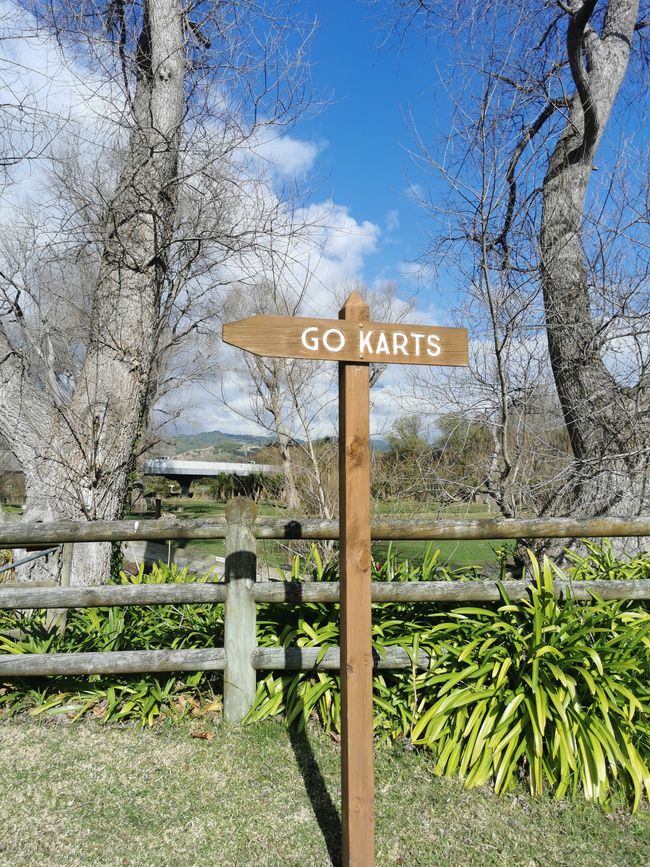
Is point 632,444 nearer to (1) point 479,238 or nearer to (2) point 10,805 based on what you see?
(1) point 479,238

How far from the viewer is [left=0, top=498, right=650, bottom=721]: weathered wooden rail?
3.62 meters

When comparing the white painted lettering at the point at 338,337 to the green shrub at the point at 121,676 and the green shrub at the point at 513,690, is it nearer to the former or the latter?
the green shrub at the point at 513,690

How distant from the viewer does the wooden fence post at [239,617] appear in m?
3.68

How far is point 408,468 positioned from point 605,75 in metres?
4.56

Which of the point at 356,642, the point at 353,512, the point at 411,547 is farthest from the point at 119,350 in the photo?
the point at 411,547

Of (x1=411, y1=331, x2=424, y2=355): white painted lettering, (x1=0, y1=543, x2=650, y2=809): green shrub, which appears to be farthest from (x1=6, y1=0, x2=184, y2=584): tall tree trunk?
(x1=411, y1=331, x2=424, y2=355): white painted lettering

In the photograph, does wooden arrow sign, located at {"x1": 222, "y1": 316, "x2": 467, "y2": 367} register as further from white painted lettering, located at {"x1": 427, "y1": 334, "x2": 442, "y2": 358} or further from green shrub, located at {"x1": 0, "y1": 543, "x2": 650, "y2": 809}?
green shrub, located at {"x1": 0, "y1": 543, "x2": 650, "y2": 809}

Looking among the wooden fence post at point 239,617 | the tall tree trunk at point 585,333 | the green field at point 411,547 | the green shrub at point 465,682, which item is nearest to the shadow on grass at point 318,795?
the green shrub at point 465,682

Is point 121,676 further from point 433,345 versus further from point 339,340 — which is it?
point 433,345

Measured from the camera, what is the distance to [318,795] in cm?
305

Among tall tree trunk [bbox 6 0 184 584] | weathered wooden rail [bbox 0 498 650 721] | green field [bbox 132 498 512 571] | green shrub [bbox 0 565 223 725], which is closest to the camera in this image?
weathered wooden rail [bbox 0 498 650 721]

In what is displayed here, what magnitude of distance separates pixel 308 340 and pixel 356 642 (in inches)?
49.7

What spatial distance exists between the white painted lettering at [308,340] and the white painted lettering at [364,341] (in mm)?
189

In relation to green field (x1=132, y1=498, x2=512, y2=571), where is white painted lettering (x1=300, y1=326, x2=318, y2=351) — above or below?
above
